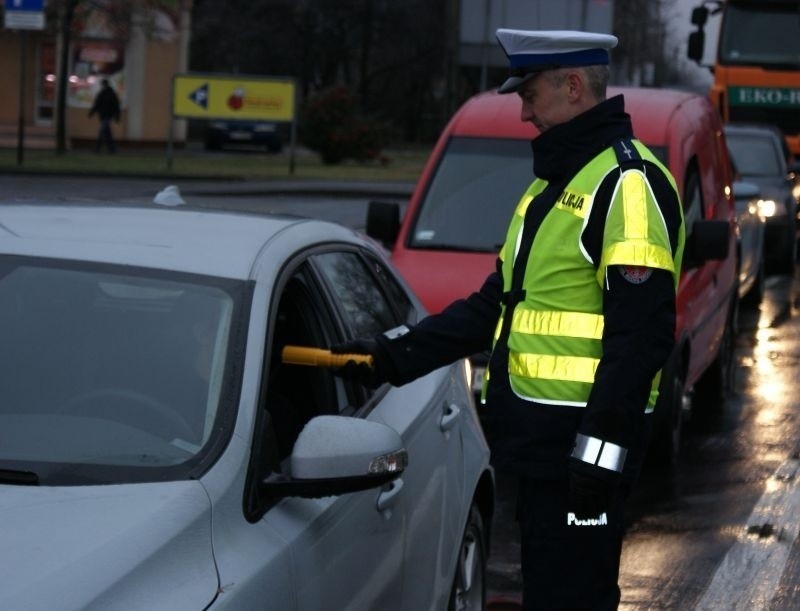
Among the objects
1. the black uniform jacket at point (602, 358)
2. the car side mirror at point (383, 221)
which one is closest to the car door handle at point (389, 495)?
the black uniform jacket at point (602, 358)

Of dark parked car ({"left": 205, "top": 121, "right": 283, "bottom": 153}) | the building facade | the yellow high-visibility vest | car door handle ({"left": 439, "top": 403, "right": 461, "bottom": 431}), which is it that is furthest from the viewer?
dark parked car ({"left": 205, "top": 121, "right": 283, "bottom": 153})

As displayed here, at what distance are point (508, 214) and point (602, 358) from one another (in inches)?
222

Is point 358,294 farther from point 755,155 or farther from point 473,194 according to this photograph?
point 755,155

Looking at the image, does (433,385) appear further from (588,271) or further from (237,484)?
(237,484)

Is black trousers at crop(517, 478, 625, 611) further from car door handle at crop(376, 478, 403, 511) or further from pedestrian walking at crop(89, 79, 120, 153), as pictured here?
pedestrian walking at crop(89, 79, 120, 153)

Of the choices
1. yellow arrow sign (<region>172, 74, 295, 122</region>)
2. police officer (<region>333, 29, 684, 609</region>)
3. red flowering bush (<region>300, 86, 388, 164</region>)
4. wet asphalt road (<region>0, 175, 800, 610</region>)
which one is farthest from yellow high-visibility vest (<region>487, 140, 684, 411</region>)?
red flowering bush (<region>300, 86, 388, 164</region>)

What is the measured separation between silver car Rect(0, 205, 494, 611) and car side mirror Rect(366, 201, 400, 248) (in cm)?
455

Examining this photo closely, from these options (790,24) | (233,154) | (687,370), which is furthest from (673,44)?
(687,370)

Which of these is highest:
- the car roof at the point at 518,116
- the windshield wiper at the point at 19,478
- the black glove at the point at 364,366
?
the car roof at the point at 518,116

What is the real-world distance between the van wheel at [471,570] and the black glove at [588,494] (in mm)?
965

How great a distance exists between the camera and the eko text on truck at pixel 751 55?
81.4 ft

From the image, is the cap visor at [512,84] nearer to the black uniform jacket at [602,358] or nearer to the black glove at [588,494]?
the black uniform jacket at [602,358]

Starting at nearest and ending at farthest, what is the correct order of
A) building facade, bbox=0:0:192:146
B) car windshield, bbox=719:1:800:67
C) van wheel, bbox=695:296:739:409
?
van wheel, bbox=695:296:739:409, car windshield, bbox=719:1:800:67, building facade, bbox=0:0:192:146

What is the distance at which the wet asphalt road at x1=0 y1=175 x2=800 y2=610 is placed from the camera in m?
6.43
